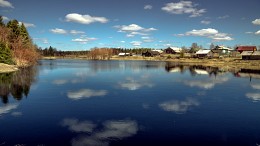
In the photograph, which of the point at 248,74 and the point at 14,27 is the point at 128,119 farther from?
the point at 14,27

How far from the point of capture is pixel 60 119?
23.1 m

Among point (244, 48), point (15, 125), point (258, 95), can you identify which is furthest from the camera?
point (244, 48)

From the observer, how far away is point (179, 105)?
95.7 feet

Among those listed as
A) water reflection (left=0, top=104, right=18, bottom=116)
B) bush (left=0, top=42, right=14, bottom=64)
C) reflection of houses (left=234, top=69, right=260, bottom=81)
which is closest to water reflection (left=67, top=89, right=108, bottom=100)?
water reflection (left=0, top=104, right=18, bottom=116)

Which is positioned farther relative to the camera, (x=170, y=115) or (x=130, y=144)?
(x=170, y=115)

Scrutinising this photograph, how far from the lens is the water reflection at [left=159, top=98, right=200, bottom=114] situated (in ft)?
87.8

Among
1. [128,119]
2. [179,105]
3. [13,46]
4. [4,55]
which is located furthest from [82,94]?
[13,46]

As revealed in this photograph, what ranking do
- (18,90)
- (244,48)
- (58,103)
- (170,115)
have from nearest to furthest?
1. (170,115)
2. (58,103)
3. (18,90)
4. (244,48)

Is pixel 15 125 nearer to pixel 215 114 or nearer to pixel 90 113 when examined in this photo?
pixel 90 113

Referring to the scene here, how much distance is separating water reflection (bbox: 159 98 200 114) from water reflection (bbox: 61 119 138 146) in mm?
6447

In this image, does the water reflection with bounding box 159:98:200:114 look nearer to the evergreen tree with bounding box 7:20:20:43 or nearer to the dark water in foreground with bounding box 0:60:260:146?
the dark water in foreground with bounding box 0:60:260:146

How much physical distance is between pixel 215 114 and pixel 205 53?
152 m

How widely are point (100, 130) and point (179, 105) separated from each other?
12.3m

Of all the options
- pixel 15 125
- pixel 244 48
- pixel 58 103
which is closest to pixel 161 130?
pixel 15 125
